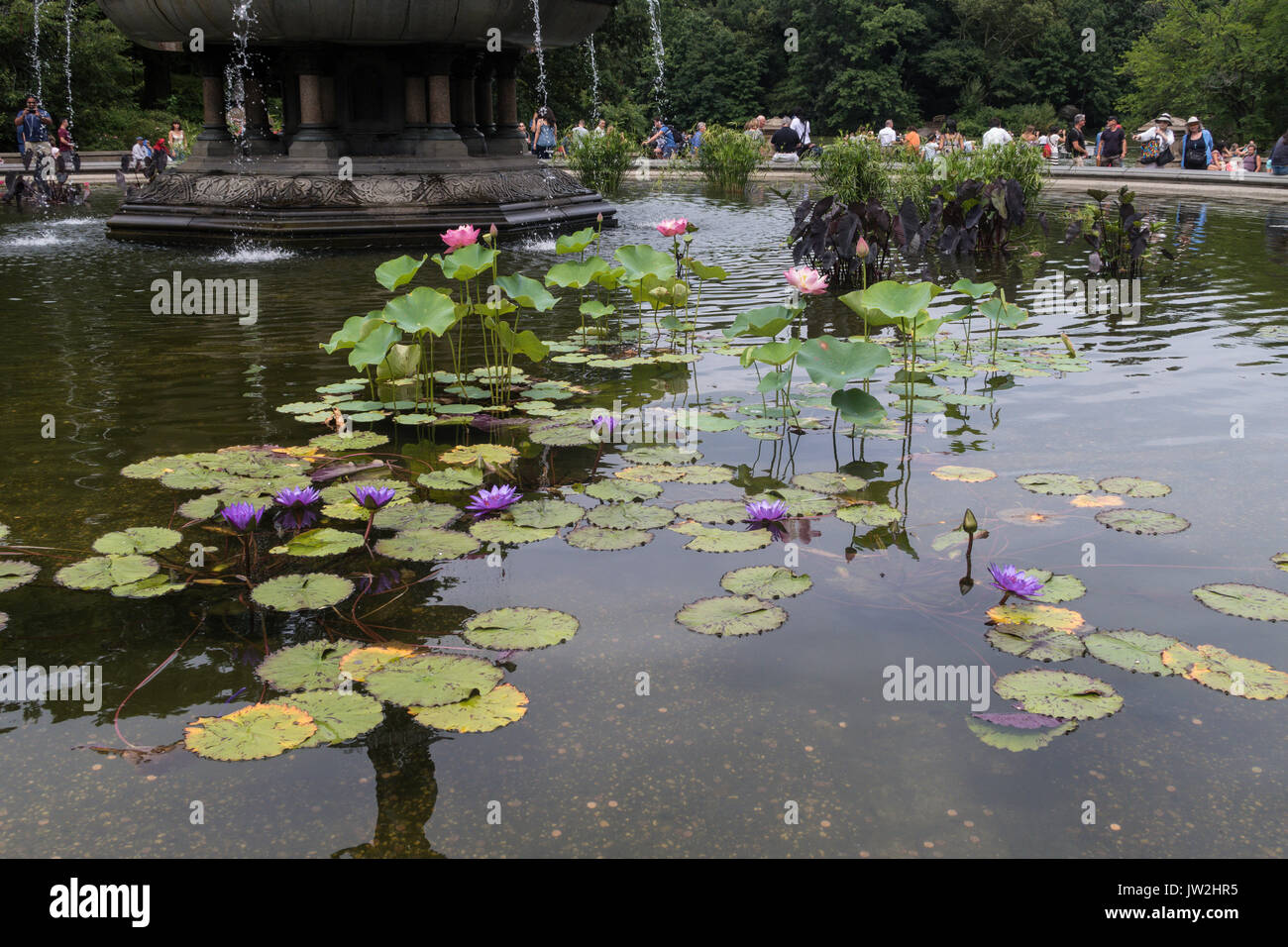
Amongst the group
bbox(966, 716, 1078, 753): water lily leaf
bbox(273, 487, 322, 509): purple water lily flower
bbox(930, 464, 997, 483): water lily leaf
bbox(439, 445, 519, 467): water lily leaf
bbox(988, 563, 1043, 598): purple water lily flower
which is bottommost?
bbox(966, 716, 1078, 753): water lily leaf

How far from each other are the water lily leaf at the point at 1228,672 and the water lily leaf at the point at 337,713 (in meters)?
1.86

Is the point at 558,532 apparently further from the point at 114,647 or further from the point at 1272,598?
the point at 1272,598

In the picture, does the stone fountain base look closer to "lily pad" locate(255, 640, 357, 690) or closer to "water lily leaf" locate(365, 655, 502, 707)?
"lily pad" locate(255, 640, 357, 690)

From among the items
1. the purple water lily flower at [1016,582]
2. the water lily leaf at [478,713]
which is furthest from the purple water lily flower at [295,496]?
the purple water lily flower at [1016,582]

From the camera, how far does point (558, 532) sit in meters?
3.68

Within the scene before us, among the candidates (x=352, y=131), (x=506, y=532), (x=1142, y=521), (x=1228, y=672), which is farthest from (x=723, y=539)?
(x=352, y=131)

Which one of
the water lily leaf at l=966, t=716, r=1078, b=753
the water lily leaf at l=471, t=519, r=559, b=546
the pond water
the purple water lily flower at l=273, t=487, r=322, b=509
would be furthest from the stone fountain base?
the water lily leaf at l=966, t=716, r=1078, b=753

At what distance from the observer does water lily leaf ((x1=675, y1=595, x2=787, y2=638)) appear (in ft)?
9.73

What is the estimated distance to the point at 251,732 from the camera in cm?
247

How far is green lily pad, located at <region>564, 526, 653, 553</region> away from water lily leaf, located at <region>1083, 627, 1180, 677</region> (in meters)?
1.33

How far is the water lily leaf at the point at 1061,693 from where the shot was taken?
8.39 ft
